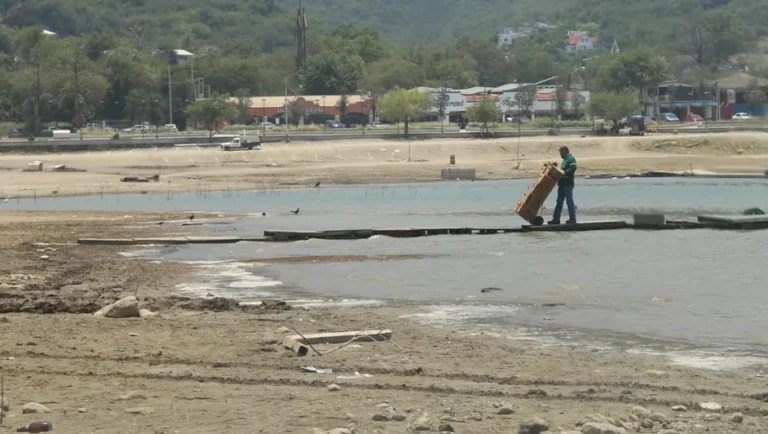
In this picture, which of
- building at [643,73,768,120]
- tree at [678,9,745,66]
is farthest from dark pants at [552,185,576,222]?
tree at [678,9,745,66]

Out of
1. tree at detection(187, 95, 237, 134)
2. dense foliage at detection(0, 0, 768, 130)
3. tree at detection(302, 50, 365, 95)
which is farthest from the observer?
tree at detection(302, 50, 365, 95)

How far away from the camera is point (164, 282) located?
61.4ft

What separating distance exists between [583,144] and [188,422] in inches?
2609

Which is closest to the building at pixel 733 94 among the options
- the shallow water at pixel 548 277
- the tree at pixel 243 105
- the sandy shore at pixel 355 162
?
the tree at pixel 243 105

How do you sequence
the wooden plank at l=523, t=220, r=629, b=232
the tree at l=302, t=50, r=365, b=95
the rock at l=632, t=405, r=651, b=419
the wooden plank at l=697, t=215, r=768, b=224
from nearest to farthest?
the rock at l=632, t=405, r=651, b=419
the wooden plank at l=523, t=220, r=629, b=232
the wooden plank at l=697, t=215, r=768, b=224
the tree at l=302, t=50, r=365, b=95

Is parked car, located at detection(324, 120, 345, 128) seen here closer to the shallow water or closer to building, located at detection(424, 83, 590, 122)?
building, located at detection(424, 83, 590, 122)

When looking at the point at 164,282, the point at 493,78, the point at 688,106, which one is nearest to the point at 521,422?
the point at 164,282

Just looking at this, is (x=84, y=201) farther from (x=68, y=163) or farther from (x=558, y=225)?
(x=68, y=163)

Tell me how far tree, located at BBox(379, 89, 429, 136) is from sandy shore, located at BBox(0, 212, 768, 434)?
3443 inches

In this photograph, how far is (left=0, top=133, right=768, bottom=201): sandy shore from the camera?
52594mm

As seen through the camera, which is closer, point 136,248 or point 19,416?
point 19,416

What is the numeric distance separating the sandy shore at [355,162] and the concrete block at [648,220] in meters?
24.0

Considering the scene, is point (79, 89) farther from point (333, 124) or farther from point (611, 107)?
point (611, 107)

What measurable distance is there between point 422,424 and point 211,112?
9820cm
